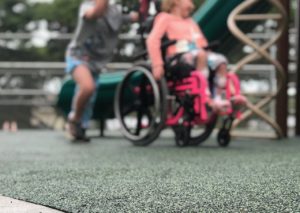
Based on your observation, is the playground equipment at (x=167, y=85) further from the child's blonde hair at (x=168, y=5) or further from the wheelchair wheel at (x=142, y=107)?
the child's blonde hair at (x=168, y=5)

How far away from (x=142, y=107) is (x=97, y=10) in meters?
0.58

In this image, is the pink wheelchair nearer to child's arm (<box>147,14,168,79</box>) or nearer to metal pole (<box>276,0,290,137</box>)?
child's arm (<box>147,14,168,79</box>)

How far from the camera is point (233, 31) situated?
3.49m

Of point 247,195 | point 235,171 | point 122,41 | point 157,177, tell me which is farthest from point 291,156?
point 122,41

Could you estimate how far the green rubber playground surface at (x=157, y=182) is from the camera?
3.80 ft

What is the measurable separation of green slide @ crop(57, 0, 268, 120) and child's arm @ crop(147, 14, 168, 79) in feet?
1.55

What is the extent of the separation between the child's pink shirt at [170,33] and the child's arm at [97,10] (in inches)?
11.7

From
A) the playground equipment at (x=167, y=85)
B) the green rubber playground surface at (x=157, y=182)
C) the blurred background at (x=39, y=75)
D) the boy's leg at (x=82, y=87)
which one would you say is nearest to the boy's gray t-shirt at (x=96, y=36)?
the boy's leg at (x=82, y=87)

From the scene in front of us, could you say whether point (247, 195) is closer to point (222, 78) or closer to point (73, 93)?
point (222, 78)

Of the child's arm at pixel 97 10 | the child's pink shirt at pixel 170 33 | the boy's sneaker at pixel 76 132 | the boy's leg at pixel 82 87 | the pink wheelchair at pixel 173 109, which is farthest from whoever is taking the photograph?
the boy's sneaker at pixel 76 132

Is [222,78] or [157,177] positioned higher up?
[222,78]

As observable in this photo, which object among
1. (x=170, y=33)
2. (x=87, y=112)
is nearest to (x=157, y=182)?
(x=170, y=33)

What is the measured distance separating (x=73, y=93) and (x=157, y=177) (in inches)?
97.9

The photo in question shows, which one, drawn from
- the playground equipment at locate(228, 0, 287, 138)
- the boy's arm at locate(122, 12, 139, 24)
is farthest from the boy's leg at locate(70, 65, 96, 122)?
the playground equipment at locate(228, 0, 287, 138)
